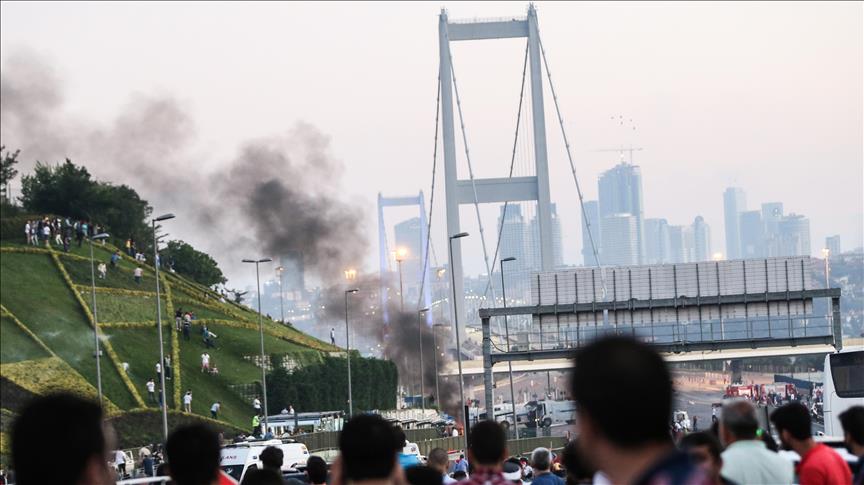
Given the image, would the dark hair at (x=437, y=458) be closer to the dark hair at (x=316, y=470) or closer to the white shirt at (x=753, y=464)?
the dark hair at (x=316, y=470)

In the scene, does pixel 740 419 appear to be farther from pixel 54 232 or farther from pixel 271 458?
pixel 54 232

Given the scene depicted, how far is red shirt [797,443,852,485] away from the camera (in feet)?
28.8

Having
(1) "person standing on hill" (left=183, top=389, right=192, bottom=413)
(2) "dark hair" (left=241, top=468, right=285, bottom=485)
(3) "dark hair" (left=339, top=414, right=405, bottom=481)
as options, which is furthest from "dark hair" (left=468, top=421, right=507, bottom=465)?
(1) "person standing on hill" (left=183, top=389, right=192, bottom=413)

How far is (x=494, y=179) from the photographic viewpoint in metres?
88.8

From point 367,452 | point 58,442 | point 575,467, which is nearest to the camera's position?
point 58,442

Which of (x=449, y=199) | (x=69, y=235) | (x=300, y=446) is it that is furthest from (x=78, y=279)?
(x=300, y=446)

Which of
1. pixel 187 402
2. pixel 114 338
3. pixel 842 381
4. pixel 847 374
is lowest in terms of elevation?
pixel 187 402

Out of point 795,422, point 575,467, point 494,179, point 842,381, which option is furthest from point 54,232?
point 795,422

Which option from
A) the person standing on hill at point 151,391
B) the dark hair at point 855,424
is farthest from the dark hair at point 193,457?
the person standing on hill at point 151,391

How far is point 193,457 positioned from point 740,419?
269 centimetres

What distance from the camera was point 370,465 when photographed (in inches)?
271

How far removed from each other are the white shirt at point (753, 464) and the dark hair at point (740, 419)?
53 millimetres

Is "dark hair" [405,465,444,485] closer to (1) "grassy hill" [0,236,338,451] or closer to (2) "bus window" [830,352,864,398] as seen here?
(2) "bus window" [830,352,864,398]

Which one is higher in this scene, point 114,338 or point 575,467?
point 575,467
